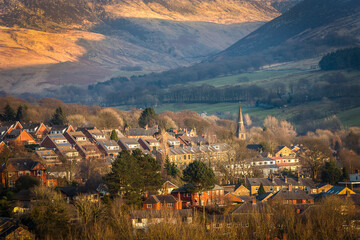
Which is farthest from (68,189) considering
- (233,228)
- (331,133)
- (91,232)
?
(331,133)

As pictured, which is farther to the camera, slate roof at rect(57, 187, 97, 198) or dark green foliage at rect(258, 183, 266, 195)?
dark green foliage at rect(258, 183, 266, 195)

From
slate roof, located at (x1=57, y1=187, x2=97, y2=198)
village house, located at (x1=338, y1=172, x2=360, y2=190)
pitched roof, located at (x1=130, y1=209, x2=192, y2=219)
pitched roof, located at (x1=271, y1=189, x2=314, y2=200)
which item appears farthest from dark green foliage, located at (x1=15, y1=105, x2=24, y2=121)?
pitched roof, located at (x1=130, y1=209, x2=192, y2=219)

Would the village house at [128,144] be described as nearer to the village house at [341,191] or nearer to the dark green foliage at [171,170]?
the dark green foliage at [171,170]

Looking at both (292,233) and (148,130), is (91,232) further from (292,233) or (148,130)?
(148,130)

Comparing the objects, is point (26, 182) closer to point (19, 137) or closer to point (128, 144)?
point (19, 137)

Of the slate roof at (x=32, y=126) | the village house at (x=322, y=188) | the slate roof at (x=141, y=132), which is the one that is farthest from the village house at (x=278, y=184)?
the slate roof at (x=32, y=126)

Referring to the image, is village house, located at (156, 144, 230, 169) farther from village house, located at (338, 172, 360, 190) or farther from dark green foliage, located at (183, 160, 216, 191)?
dark green foliage, located at (183, 160, 216, 191)

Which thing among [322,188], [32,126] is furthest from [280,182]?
[32,126]
